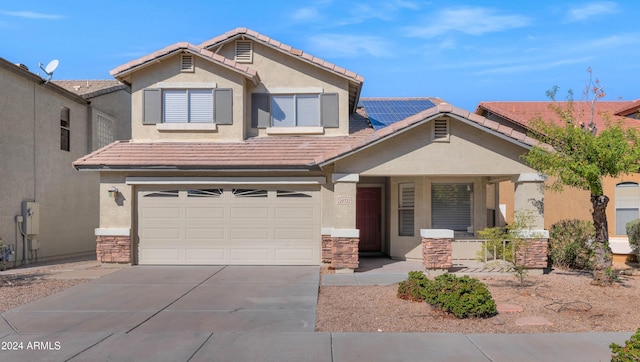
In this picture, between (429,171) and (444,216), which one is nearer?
(429,171)

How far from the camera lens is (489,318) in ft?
26.8

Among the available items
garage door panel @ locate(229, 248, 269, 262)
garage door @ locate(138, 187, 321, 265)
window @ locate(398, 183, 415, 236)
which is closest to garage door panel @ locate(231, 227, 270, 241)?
garage door @ locate(138, 187, 321, 265)

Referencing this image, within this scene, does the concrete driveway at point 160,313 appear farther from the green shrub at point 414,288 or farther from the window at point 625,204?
the window at point 625,204

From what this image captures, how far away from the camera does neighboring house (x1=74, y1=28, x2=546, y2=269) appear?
12594mm

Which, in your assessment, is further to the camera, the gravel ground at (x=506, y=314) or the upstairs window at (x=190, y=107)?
the upstairs window at (x=190, y=107)

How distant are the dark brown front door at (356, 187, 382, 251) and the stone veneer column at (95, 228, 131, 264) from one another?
7.29m

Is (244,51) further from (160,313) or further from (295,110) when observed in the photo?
(160,313)

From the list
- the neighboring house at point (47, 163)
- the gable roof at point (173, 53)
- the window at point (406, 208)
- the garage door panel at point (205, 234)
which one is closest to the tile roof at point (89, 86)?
the neighboring house at point (47, 163)

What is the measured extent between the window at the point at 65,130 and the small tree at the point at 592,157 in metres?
15.6

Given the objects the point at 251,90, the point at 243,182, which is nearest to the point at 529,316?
the point at 243,182

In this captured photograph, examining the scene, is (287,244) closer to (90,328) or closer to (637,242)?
(90,328)

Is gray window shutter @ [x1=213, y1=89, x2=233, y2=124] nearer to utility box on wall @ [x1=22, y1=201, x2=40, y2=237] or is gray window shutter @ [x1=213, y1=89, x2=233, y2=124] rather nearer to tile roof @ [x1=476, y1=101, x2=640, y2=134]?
utility box on wall @ [x1=22, y1=201, x2=40, y2=237]

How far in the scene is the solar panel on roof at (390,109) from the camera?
16.6m

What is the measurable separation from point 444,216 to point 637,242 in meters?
5.52
